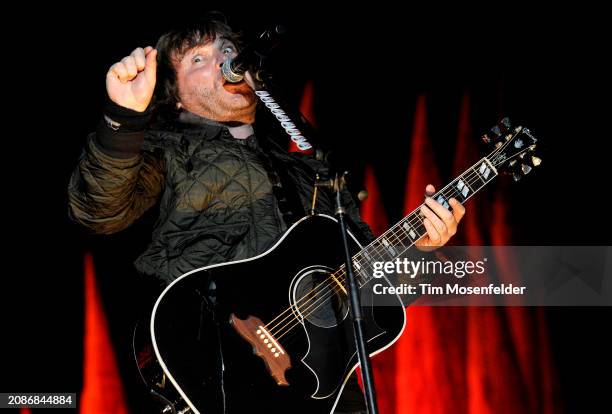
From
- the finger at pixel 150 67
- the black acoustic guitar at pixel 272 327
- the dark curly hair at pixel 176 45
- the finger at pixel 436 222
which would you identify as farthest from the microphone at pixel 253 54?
the dark curly hair at pixel 176 45

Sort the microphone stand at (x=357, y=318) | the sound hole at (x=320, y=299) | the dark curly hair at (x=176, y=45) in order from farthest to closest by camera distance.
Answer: the dark curly hair at (x=176, y=45)
the sound hole at (x=320, y=299)
the microphone stand at (x=357, y=318)

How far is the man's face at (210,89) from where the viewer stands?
2689 mm

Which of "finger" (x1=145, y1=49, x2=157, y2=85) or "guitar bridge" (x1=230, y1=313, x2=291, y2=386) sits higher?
"finger" (x1=145, y1=49, x2=157, y2=85)

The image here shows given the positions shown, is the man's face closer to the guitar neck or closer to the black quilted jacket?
the black quilted jacket

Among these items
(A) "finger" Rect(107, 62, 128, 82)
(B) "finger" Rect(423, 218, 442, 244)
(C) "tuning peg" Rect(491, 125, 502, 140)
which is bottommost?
(B) "finger" Rect(423, 218, 442, 244)

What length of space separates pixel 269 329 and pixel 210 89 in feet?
4.04

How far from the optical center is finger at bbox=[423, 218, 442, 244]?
238 cm

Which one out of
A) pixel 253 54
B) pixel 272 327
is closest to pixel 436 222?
pixel 272 327

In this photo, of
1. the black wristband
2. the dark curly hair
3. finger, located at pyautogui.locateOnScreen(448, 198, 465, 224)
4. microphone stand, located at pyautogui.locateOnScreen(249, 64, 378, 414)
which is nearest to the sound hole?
microphone stand, located at pyautogui.locateOnScreen(249, 64, 378, 414)

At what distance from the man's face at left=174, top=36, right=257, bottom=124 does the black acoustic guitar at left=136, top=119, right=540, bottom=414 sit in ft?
2.59

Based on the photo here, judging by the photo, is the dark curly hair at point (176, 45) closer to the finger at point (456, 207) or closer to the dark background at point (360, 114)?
the dark background at point (360, 114)

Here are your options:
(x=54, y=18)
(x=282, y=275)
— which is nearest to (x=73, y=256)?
(x=54, y=18)

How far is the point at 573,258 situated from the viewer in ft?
14.5

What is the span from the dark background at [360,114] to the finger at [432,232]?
105 cm
